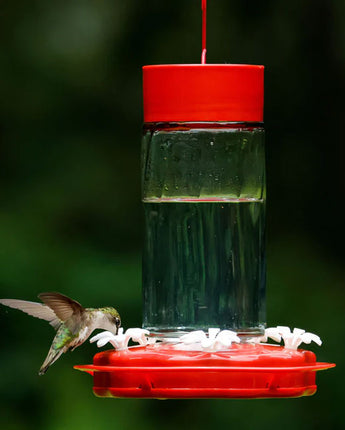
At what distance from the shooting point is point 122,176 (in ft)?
25.5

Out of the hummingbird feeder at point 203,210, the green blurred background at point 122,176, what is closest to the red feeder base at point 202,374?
the hummingbird feeder at point 203,210

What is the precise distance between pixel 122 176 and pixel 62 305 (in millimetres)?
3543

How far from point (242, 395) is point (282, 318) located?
348 cm

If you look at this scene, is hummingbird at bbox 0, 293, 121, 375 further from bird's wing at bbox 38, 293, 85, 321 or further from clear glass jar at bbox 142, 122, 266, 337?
clear glass jar at bbox 142, 122, 266, 337

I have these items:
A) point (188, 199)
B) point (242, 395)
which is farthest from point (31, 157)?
A: point (242, 395)

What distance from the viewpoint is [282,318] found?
22.8 ft

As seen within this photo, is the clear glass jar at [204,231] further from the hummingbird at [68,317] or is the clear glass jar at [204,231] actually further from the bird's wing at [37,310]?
the bird's wing at [37,310]

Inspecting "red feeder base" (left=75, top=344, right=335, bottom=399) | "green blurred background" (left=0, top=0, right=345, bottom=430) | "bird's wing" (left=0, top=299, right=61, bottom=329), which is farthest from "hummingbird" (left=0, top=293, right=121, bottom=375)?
"green blurred background" (left=0, top=0, right=345, bottom=430)

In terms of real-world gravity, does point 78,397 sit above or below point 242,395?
below

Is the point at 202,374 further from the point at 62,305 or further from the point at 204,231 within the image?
the point at 62,305

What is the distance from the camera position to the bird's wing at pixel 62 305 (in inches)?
161

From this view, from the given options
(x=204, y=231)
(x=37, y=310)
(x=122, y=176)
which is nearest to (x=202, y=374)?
(x=204, y=231)

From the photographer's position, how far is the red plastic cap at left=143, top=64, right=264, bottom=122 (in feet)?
12.4

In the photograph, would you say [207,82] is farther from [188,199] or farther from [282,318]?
[282,318]
